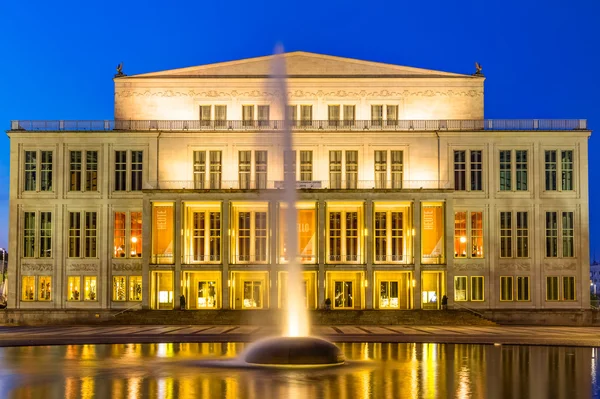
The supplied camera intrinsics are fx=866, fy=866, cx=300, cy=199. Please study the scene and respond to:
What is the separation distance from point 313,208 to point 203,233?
25.5 ft

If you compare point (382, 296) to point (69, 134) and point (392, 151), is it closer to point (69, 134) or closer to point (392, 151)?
point (392, 151)

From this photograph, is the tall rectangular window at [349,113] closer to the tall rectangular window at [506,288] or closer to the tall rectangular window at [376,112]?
the tall rectangular window at [376,112]

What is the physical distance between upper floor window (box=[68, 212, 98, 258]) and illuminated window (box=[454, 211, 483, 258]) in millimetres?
25188

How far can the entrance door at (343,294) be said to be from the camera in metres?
59.9

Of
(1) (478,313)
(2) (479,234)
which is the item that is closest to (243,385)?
(1) (478,313)

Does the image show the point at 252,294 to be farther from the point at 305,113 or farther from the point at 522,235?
the point at 522,235

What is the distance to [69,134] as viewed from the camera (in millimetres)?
61062

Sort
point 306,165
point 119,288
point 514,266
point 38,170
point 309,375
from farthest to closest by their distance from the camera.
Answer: point 38,170 < point 306,165 < point 119,288 < point 514,266 < point 309,375

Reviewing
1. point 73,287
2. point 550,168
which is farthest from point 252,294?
point 550,168

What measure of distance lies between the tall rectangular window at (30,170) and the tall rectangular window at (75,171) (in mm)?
2614

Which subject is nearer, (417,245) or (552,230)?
(417,245)

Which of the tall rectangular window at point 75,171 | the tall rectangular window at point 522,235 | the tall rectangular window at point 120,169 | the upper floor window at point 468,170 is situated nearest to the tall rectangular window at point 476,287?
the tall rectangular window at point 522,235

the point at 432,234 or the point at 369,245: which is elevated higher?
the point at 432,234

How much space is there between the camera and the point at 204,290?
6038cm
